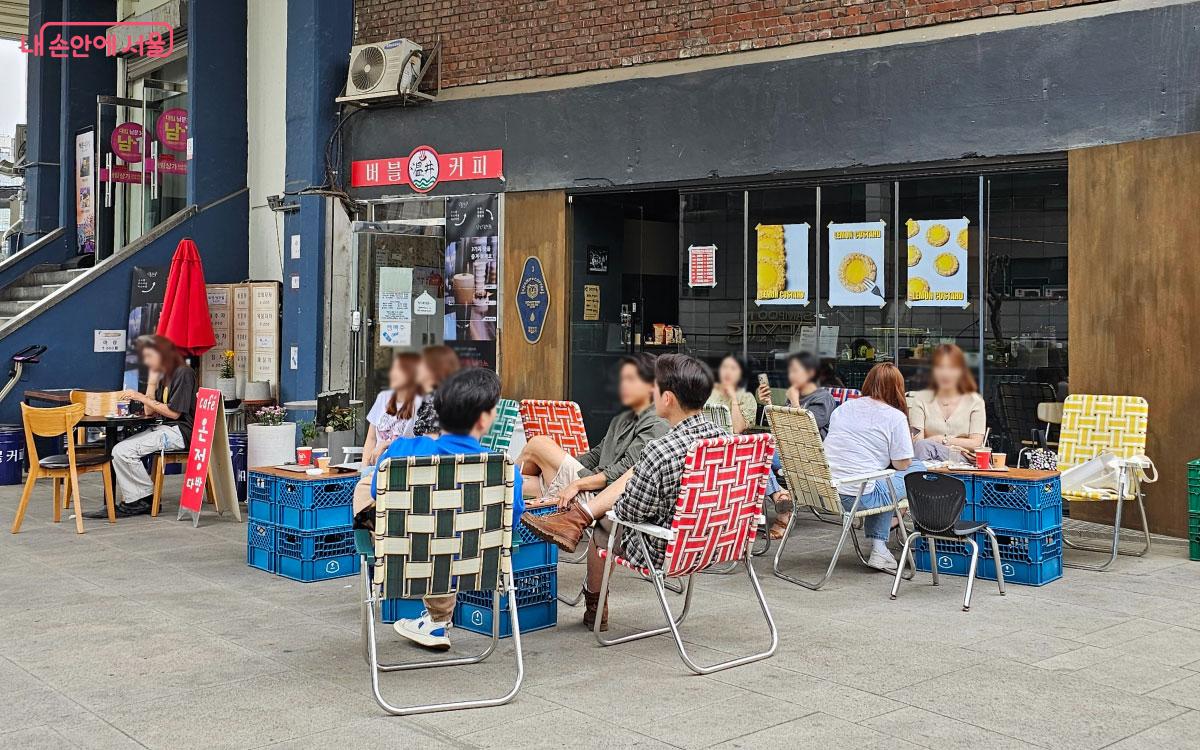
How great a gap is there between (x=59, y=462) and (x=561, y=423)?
3918 millimetres

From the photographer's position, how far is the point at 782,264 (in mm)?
10242

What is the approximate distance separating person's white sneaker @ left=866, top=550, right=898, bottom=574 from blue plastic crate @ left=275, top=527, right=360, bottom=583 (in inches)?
125

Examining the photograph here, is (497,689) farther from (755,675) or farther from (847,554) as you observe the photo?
(847,554)

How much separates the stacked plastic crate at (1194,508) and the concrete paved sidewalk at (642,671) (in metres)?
0.57

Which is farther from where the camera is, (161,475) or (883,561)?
(161,475)

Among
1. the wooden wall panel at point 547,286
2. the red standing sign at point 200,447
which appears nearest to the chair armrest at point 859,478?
the red standing sign at point 200,447

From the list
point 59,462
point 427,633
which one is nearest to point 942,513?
point 427,633

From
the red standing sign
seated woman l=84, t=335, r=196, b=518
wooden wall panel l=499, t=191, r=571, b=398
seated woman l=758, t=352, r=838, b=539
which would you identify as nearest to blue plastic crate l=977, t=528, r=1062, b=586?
seated woman l=758, t=352, r=838, b=539

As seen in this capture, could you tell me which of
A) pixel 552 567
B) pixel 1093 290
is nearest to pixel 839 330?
pixel 1093 290

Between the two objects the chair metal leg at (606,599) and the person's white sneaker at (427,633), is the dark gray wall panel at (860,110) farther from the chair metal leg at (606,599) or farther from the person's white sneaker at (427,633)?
the person's white sneaker at (427,633)

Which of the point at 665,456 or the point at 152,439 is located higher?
the point at 665,456

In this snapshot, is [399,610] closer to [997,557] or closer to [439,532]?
[439,532]

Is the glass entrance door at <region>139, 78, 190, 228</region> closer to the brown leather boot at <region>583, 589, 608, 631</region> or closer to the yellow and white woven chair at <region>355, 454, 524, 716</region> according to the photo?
the brown leather boot at <region>583, 589, 608, 631</region>

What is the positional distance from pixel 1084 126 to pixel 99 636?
7.52m
